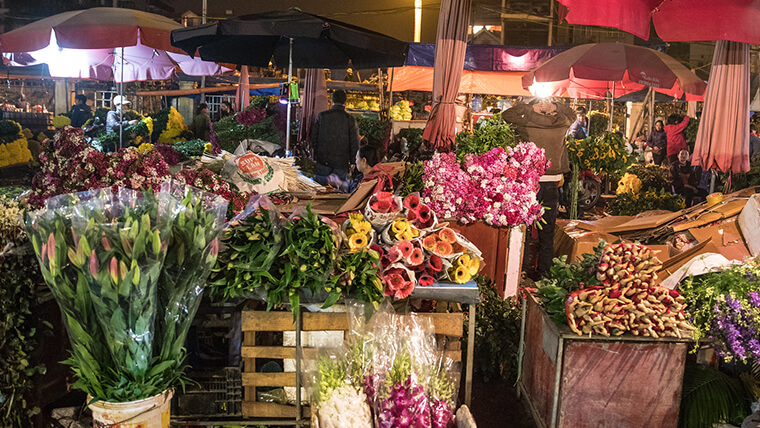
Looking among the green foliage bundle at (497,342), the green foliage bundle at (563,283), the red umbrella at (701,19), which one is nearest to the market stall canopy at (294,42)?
the red umbrella at (701,19)

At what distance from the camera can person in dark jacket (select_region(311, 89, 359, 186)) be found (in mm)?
8406

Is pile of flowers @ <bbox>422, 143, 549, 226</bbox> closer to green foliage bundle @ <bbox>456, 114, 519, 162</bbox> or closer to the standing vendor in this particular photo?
green foliage bundle @ <bbox>456, 114, 519, 162</bbox>

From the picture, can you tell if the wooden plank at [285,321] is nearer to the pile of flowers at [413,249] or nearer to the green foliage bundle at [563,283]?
the pile of flowers at [413,249]

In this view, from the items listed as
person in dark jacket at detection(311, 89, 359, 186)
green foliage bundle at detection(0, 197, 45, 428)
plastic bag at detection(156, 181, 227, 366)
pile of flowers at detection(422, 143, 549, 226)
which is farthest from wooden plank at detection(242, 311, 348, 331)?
person in dark jacket at detection(311, 89, 359, 186)

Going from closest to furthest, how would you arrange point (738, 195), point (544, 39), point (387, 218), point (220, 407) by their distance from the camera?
point (220, 407) < point (387, 218) < point (738, 195) < point (544, 39)

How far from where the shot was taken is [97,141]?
32.7 ft

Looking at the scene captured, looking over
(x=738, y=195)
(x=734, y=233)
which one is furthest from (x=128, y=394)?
(x=738, y=195)

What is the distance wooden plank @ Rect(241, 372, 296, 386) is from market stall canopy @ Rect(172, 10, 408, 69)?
3.89 metres

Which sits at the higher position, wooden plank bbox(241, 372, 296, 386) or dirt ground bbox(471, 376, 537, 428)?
wooden plank bbox(241, 372, 296, 386)

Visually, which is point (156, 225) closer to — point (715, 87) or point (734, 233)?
point (734, 233)

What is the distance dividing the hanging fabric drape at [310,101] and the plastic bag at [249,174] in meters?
4.71

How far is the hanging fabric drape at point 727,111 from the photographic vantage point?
6.16 metres

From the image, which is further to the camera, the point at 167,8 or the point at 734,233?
the point at 167,8

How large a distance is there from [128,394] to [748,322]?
3168mm
